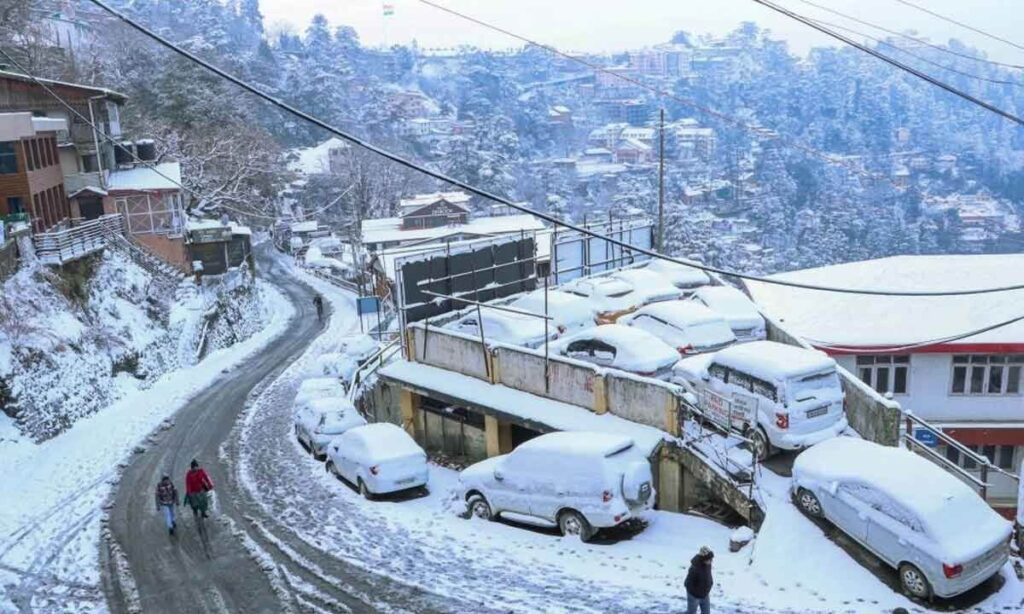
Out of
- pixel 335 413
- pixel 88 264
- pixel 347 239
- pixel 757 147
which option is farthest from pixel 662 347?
pixel 757 147

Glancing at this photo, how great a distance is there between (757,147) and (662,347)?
12461 centimetres

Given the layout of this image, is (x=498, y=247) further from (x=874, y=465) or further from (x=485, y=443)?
(x=874, y=465)

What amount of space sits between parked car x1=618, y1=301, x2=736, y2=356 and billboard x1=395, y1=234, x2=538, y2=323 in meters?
5.86

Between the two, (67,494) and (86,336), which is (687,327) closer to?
(67,494)

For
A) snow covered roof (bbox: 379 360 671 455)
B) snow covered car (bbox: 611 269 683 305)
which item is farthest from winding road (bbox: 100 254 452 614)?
snow covered car (bbox: 611 269 683 305)

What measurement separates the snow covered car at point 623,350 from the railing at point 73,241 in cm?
1829

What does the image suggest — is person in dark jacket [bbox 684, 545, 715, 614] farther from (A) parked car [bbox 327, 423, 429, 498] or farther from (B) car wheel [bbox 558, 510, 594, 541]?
(A) parked car [bbox 327, 423, 429, 498]

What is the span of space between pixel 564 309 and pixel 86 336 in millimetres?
15968

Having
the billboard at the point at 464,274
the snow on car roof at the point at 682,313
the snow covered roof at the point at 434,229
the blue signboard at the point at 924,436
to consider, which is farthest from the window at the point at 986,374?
the snow covered roof at the point at 434,229

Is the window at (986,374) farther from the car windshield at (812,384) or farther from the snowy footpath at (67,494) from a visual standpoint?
the snowy footpath at (67,494)

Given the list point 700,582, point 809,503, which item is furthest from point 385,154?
point 809,503

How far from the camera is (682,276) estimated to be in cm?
2617

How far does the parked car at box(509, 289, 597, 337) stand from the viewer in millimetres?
20594

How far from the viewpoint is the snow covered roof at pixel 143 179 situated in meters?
37.8
